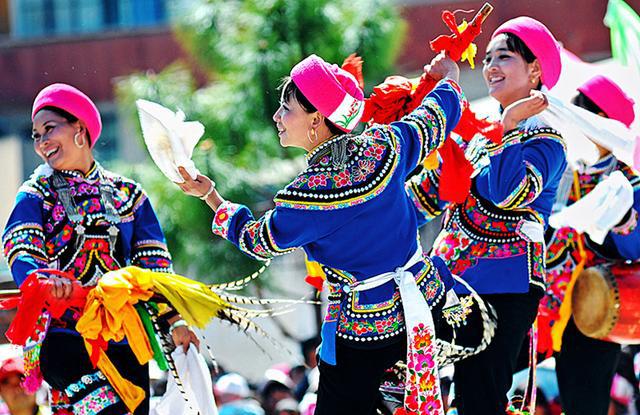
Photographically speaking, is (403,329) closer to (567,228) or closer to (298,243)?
(298,243)

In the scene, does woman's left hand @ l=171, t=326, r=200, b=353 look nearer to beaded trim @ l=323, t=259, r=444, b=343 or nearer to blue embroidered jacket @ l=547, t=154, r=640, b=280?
beaded trim @ l=323, t=259, r=444, b=343

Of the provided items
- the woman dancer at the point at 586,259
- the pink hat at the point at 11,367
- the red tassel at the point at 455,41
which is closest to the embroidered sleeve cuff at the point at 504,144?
the red tassel at the point at 455,41

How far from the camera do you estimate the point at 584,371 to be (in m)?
5.46

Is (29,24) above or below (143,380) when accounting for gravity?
above

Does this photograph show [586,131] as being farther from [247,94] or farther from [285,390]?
[247,94]

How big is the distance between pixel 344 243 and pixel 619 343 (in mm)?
2009

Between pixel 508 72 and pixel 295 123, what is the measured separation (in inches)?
42.9

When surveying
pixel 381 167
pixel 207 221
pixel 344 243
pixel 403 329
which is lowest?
pixel 207 221

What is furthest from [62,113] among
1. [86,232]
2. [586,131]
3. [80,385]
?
[586,131]

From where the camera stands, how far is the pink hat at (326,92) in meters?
4.10

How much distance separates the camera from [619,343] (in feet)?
18.1

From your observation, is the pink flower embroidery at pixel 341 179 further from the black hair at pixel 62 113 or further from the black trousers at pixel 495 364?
the black hair at pixel 62 113

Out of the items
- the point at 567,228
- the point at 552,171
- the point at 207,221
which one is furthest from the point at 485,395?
the point at 207,221

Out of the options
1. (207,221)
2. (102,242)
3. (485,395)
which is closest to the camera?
(485,395)
